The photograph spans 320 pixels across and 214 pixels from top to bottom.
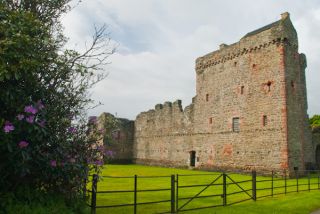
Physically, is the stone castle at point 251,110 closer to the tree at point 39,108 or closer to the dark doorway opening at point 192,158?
the dark doorway opening at point 192,158

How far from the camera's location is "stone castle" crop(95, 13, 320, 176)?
78.2 feet

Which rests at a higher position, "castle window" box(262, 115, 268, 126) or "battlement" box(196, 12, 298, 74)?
"battlement" box(196, 12, 298, 74)

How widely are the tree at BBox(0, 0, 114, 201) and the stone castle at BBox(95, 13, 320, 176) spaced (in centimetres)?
1856

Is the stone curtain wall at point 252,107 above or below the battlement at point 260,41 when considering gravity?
below

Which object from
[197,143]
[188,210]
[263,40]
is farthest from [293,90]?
[188,210]

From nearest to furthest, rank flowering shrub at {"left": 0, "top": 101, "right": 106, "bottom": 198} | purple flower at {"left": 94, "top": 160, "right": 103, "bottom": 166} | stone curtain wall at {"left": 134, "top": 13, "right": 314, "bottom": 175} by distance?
flowering shrub at {"left": 0, "top": 101, "right": 106, "bottom": 198} < purple flower at {"left": 94, "top": 160, "right": 103, "bottom": 166} < stone curtain wall at {"left": 134, "top": 13, "right": 314, "bottom": 175}

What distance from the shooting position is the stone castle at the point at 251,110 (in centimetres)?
2384

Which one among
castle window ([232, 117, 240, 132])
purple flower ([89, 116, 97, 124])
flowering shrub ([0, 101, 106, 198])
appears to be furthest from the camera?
castle window ([232, 117, 240, 132])

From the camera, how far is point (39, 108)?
249 inches

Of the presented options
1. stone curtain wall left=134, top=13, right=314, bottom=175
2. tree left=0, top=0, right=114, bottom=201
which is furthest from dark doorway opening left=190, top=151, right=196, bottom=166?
tree left=0, top=0, right=114, bottom=201

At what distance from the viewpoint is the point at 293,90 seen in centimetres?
2442

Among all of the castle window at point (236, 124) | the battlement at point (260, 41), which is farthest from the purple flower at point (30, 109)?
the castle window at point (236, 124)

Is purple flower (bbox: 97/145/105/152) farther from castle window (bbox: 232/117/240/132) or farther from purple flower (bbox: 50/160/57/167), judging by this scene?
castle window (bbox: 232/117/240/132)

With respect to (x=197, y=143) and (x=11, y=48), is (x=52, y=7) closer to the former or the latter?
(x=11, y=48)
